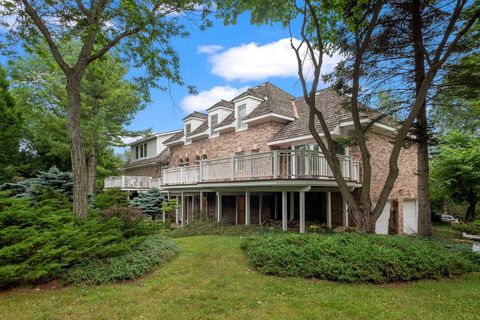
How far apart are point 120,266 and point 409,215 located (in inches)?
600

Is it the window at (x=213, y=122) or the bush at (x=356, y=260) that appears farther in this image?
the window at (x=213, y=122)

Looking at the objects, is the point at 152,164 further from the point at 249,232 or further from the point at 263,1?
the point at 263,1

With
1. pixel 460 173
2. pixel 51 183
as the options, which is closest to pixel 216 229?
pixel 51 183

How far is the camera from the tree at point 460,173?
18266mm

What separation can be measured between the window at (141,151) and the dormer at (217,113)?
1235 centimetres

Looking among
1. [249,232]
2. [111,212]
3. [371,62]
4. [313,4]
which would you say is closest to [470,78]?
[371,62]

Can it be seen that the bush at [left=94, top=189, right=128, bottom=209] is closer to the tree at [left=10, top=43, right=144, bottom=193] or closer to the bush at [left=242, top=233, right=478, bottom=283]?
the tree at [left=10, top=43, right=144, bottom=193]

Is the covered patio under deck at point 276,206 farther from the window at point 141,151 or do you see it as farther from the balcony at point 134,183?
the window at point 141,151

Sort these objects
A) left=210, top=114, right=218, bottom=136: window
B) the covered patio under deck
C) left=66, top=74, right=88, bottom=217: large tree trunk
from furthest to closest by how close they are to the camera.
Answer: left=210, top=114, right=218, bottom=136: window < the covered patio under deck < left=66, top=74, right=88, bottom=217: large tree trunk

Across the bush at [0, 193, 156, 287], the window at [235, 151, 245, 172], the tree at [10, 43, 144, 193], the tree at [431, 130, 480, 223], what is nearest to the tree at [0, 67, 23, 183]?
the tree at [10, 43, 144, 193]

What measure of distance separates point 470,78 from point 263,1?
699 cm

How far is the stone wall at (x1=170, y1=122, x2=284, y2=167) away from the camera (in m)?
15.9

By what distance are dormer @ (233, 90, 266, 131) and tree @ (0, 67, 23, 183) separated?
46.7 ft

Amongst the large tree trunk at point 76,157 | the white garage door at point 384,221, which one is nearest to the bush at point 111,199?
the large tree trunk at point 76,157
